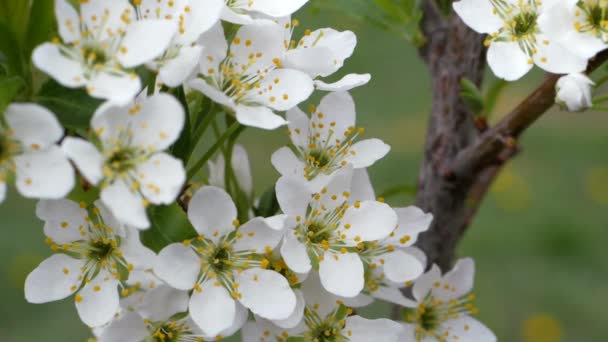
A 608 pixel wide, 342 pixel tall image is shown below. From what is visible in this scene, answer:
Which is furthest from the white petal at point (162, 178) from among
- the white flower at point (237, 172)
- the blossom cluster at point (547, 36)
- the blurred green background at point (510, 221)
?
the blurred green background at point (510, 221)

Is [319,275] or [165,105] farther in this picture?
[319,275]

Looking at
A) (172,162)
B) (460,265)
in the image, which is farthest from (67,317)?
(172,162)

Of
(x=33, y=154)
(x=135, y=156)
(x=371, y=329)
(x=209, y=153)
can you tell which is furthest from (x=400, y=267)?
(x=33, y=154)

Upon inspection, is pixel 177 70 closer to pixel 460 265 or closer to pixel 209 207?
pixel 209 207

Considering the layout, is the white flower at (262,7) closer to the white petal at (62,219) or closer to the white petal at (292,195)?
the white petal at (292,195)

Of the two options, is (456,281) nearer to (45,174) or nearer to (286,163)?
(286,163)

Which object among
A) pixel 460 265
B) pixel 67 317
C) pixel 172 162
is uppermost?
pixel 172 162

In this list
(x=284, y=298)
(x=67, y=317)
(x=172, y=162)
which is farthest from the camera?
(x=67, y=317)
